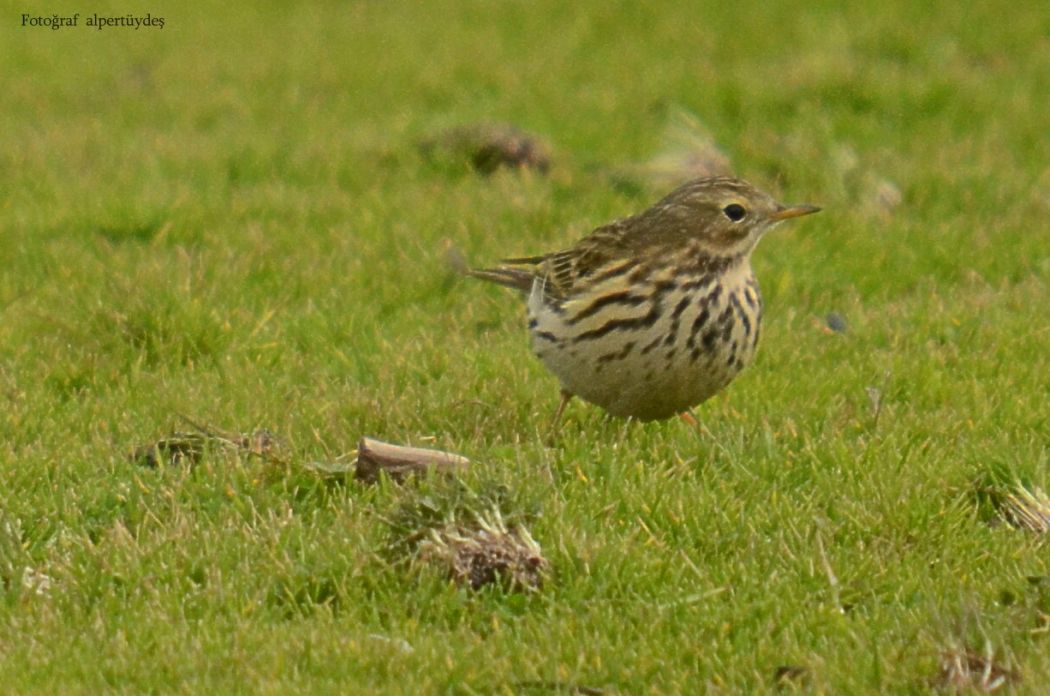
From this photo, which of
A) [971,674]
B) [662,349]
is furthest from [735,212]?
[971,674]

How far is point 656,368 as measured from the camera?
673cm

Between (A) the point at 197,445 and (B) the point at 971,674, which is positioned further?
(A) the point at 197,445

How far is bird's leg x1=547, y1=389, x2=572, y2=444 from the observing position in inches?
273

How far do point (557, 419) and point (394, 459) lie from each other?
38.7 inches

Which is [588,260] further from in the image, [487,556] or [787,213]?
[487,556]

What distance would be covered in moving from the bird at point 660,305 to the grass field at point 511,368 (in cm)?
22

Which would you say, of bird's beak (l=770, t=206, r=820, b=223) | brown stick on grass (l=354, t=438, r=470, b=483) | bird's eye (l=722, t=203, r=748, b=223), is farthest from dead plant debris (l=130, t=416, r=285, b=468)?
bird's beak (l=770, t=206, r=820, b=223)

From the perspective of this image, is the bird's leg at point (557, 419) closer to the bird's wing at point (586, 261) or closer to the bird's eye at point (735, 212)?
the bird's wing at point (586, 261)

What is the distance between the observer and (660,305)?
6.85m

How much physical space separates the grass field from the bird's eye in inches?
30.5

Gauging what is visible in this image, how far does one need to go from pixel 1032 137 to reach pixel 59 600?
8704mm

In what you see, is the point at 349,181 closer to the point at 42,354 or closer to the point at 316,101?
the point at 316,101

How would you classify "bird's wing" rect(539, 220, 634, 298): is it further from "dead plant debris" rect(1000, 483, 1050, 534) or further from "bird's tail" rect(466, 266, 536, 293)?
"dead plant debris" rect(1000, 483, 1050, 534)

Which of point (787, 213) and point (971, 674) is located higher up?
point (787, 213)
